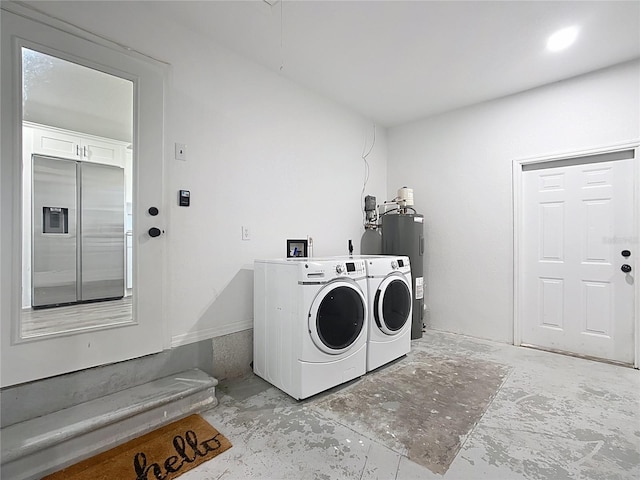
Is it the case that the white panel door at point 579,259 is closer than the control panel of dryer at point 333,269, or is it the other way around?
the control panel of dryer at point 333,269

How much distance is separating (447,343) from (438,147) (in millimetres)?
2321

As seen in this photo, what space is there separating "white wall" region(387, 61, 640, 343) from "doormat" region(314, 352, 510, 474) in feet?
3.02

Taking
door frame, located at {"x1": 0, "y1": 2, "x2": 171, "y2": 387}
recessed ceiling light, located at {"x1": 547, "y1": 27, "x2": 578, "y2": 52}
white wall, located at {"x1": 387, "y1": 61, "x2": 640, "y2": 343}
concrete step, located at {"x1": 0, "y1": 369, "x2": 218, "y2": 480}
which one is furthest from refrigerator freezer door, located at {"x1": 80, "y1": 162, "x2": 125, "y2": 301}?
recessed ceiling light, located at {"x1": 547, "y1": 27, "x2": 578, "y2": 52}

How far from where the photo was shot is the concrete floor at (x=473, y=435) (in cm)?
138

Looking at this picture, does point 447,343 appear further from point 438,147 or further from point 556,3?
point 556,3

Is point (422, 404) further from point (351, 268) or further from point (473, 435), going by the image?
point (351, 268)

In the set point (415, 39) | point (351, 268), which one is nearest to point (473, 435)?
point (351, 268)

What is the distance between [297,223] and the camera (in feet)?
9.65

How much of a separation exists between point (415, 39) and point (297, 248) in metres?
2.01

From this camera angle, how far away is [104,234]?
6.66 ft

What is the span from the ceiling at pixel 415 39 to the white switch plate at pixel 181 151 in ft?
2.83

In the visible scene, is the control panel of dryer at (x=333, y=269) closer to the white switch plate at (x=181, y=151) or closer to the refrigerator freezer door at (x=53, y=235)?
the white switch plate at (x=181, y=151)

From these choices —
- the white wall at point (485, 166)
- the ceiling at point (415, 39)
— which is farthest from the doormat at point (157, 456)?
the white wall at point (485, 166)

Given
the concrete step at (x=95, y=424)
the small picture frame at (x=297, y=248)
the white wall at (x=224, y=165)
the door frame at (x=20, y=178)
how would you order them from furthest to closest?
1. the small picture frame at (x=297, y=248)
2. the white wall at (x=224, y=165)
3. the door frame at (x=20, y=178)
4. the concrete step at (x=95, y=424)
